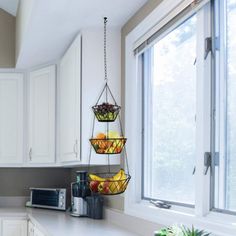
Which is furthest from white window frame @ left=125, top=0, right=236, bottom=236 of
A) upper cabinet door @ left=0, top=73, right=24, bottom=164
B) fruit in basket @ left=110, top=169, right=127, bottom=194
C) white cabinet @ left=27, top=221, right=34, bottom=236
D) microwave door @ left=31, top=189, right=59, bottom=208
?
upper cabinet door @ left=0, top=73, right=24, bottom=164

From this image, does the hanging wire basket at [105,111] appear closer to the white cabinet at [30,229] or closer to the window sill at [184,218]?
the window sill at [184,218]

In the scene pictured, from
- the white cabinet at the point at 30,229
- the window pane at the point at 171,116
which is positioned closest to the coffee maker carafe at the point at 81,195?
the white cabinet at the point at 30,229

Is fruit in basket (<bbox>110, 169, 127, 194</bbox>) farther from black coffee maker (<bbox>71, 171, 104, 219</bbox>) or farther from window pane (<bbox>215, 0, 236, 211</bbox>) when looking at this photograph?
black coffee maker (<bbox>71, 171, 104, 219</bbox>)

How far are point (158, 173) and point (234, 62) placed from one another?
116 centimetres

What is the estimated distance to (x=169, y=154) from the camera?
2.97 metres

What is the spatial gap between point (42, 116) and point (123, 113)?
4.82ft

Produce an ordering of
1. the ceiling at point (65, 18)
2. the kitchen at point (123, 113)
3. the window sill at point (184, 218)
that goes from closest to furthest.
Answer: the window sill at point (184, 218) < the kitchen at point (123, 113) < the ceiling at point (65, 18)

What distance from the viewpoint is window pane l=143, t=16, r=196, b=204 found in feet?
8.77

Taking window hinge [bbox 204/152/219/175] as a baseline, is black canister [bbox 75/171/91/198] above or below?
below

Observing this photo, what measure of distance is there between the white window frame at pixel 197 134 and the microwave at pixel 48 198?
1518 millimetres

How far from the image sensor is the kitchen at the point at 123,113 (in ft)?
7.61

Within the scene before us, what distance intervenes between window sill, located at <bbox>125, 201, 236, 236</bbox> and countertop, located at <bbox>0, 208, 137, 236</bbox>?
16cm

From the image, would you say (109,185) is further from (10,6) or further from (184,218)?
(10,6)

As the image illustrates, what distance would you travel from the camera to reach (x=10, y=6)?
4980mm
